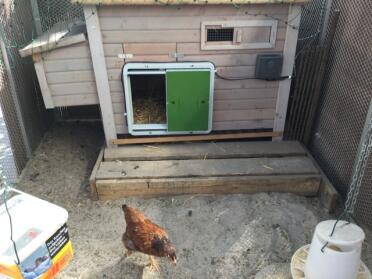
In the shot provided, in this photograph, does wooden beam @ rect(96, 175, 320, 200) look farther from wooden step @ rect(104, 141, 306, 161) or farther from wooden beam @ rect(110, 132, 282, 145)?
wooden beam @ rect(110, 132, 282, 145)

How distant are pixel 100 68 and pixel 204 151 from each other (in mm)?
1457

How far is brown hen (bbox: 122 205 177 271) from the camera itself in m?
2.80

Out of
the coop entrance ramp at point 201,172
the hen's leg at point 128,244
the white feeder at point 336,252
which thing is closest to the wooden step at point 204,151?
the coop entrance ramp at point 201,172

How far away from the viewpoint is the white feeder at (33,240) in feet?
7.84

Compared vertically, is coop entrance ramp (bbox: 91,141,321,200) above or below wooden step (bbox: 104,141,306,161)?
below

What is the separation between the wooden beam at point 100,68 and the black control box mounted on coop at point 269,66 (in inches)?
63.4

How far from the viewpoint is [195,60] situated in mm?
3760

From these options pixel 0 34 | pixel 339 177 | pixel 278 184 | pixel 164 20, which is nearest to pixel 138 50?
pixel 164 20

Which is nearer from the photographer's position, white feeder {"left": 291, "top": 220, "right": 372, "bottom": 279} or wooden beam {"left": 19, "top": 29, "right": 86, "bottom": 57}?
white feeder {"left": 291, "top": 220, "right": 372, "bottom": 279}

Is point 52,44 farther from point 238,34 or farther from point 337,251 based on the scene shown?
point 337,251

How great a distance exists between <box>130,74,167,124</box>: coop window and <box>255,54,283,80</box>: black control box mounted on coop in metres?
1.28

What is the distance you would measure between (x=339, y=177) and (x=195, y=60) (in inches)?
77.2

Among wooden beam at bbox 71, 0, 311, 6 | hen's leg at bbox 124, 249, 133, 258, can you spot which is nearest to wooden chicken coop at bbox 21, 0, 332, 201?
wooden beam at bbox 71, 0, 311, 6

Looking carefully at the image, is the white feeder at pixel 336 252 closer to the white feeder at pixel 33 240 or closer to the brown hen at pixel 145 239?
the brown hen at pixel 145 239
